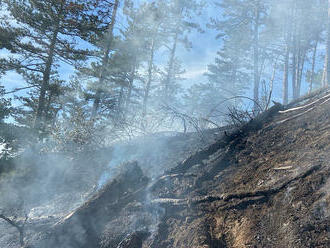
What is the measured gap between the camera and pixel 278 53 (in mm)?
18031

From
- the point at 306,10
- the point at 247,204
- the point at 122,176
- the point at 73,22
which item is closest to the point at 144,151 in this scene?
the point at 122,176

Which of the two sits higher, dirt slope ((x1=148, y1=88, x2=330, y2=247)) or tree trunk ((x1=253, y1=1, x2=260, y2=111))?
tree trunk ((x1=253, y1=1, x2=260, y2=111))

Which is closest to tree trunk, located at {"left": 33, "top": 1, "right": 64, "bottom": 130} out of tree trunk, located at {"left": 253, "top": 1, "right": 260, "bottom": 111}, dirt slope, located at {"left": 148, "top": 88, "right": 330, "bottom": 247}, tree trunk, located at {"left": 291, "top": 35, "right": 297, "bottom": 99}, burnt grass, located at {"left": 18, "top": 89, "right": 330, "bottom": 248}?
burnt grass, located at {"left": 18, "top": 89, "right": 330, "bottom": 248}

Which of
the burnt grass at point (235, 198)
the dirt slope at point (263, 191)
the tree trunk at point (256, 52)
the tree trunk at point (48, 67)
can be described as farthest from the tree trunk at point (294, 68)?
the tree trunk at point (48, 67)

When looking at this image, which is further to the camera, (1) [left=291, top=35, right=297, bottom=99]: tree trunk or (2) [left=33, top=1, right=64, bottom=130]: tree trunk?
(1) [left=291, top=35, right=297, bottom=99]: tree trunk

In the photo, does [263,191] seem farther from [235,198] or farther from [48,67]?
[48,67]

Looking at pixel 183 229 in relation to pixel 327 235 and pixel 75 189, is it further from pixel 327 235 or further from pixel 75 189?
pixel 75 189

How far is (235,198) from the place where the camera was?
291 centimetres

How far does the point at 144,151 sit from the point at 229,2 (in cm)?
1506

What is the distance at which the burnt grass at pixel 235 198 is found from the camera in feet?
7.47

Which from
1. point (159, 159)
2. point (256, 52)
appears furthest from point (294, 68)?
point (159, 159)

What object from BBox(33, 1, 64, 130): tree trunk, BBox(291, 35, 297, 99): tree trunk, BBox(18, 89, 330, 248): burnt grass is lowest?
BBox(18, 89, 330, 248): burnt grass

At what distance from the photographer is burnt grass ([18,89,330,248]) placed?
2.28 metres

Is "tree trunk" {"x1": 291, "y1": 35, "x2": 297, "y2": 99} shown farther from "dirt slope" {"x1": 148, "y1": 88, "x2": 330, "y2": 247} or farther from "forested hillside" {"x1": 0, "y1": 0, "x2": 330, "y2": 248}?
"dirt slope" {"x1": 148, "y1": 88, "x2": 330, "y2": 247}
